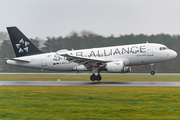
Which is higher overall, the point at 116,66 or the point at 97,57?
the point at 97,57

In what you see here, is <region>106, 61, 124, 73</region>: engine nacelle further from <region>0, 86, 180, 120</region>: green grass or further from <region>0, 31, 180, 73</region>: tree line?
<region>0, 31, 180, 73</region>: tree line

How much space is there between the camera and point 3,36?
76875 mm

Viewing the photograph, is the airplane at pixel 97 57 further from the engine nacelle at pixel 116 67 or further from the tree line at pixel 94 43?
the tree line at pixel 94 43

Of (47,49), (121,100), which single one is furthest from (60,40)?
(121,100)

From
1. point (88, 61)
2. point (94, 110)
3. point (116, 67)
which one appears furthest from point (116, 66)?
point (94, 110)

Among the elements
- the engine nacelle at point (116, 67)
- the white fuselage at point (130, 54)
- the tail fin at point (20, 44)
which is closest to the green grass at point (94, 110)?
the engine nacelle at point (116, 67)

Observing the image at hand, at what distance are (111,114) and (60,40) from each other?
62238 millimetres

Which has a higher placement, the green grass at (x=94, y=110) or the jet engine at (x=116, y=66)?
the jet engine at (x=116, y=66)

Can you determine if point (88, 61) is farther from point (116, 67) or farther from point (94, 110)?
point (94, 110)

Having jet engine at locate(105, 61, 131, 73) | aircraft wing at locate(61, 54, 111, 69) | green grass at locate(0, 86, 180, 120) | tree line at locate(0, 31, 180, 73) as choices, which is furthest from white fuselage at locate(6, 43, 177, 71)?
tree line at locate(0, 31, 180, 73)

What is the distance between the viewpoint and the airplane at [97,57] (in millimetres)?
26206

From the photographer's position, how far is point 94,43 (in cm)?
6850

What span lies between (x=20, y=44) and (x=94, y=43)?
39729 millimetres

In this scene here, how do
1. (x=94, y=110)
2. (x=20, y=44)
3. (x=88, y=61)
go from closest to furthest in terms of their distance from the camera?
(x=94, y=110) → (x=88, y=61) → (x=20, y=44)
